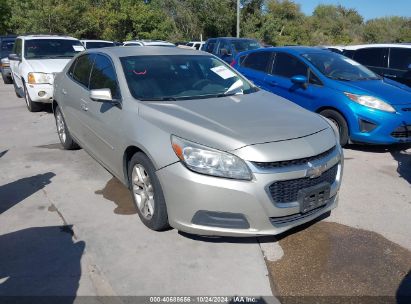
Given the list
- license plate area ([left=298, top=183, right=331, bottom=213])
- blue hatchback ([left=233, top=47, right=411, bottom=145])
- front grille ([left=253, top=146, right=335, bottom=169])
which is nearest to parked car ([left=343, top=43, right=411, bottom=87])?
blue hatchback ([left=233, top=47, right=411, bottom=145])

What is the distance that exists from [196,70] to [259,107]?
1.00 metres

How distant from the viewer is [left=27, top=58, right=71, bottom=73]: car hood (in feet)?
28.5

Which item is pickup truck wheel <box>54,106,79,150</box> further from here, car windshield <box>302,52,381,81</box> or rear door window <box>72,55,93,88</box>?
car windshield <box>302,52,381,81</box>

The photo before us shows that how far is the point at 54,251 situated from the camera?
134 inches

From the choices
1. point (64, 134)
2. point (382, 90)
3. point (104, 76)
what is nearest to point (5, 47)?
point (64, 134)

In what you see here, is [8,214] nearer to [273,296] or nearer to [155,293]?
[155,293]

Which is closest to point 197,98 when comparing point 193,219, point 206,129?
point 206,129

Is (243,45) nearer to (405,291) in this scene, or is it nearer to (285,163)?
(285,163)

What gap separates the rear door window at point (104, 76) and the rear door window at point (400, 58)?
6686mm

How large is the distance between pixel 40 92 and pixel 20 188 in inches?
173

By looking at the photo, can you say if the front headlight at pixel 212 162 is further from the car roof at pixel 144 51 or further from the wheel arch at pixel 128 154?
the car roof at pixel 144 51

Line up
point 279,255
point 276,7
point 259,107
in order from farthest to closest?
point 276,7, point 259,107, point 279,255

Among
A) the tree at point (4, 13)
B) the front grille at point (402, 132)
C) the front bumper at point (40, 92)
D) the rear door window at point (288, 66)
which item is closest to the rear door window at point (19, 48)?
the front bumper at point (40, 92)

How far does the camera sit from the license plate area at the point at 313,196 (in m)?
3.21
